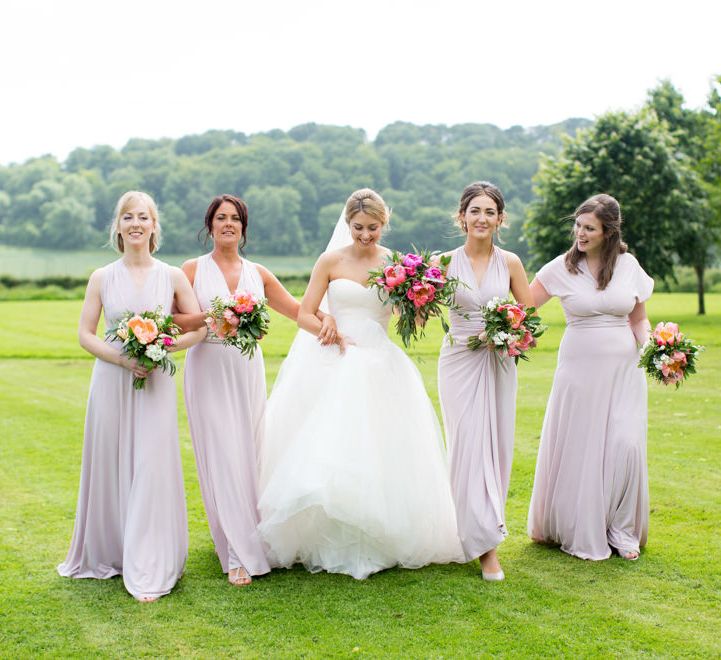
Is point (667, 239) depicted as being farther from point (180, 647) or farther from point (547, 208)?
point (180, 647)

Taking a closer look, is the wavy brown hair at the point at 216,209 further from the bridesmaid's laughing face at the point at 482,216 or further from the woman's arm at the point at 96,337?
the bridesmaid's laughing face at the point at 482,216

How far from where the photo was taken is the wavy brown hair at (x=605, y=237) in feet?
23.8

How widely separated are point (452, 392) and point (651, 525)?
2.60 meters

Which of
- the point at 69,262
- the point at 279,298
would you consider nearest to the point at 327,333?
the point at 279,298

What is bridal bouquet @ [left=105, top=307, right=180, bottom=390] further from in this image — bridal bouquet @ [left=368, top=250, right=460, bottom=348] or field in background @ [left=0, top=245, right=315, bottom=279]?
field in background @ [left=0, top=245, right=315, bottom=279]

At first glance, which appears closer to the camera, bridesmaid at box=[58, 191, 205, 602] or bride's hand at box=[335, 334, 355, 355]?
bridesmaid at box=[58, 191, 205, 602]

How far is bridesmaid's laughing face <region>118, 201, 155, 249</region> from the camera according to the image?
658 cm

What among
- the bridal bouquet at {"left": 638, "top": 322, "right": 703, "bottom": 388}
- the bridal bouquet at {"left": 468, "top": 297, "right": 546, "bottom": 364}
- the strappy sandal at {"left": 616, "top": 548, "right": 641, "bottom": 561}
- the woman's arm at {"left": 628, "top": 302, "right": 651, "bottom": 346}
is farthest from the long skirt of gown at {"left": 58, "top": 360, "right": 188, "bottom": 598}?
the woman's arm at {"left": 628, "top": 302, "right": 651, "bottom": 346}

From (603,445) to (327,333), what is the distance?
2.47 metres

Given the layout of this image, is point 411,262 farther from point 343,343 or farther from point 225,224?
point 225,224

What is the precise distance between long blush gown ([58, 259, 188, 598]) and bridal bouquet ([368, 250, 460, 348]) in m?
1.66

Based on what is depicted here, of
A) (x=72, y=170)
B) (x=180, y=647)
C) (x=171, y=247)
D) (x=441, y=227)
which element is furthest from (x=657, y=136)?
(x=72, y=170)

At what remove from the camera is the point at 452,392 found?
698 centimetres

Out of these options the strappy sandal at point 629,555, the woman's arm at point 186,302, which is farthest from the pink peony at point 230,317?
the strappy sandal at point 629,555
